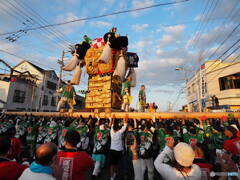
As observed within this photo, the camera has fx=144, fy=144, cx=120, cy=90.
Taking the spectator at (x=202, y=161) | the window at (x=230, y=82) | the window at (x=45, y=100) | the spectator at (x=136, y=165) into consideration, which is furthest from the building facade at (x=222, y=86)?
the window at (x=45, y=100)

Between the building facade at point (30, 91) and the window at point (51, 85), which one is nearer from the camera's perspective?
the building facade at point (30, 91)

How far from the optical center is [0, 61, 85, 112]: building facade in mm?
23562

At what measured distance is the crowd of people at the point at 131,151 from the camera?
1.67 metres

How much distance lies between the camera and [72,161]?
2.09m

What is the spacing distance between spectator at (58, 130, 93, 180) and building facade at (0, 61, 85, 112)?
23099 mm

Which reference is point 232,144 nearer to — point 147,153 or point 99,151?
point 147,153

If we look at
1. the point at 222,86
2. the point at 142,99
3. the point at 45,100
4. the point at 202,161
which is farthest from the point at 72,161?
the point at 45,100

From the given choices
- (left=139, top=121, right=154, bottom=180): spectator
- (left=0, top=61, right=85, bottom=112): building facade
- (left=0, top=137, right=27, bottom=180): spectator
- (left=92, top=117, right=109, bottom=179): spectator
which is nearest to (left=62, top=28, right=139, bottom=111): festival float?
(left=92, top=117, right=109, bottom=179): spectator

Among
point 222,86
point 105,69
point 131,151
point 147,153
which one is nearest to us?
point 147,153

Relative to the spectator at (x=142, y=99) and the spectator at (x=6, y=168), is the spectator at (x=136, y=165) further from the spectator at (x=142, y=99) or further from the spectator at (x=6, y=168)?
the spectator at (x=142, y=99)

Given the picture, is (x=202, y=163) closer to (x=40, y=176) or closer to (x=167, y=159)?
(x=167, y=159)

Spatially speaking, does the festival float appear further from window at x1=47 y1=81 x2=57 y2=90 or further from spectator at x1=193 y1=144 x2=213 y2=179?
window at x1=47 y1=81 x2=57 y2=90

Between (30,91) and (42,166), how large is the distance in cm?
3094

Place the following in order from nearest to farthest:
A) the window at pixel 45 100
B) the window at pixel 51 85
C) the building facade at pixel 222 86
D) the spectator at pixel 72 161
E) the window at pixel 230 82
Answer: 1. the spectator at pixel 72 161
2. the building facade at pixel 222 86
3. the window at pixel 230 82
4. the window at pixel 45 100
5. the window at pixel 51 85
